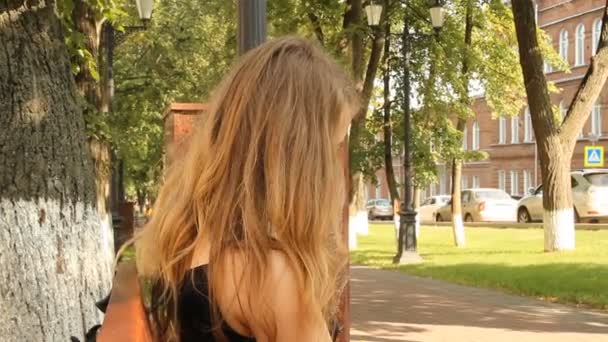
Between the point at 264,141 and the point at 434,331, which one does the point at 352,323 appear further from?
the point at 264,141

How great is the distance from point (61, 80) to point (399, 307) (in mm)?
8420

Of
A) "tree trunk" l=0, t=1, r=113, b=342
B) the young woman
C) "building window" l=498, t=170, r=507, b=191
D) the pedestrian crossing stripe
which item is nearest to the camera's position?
the young woman

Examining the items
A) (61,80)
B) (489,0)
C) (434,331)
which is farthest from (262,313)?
(489,0)

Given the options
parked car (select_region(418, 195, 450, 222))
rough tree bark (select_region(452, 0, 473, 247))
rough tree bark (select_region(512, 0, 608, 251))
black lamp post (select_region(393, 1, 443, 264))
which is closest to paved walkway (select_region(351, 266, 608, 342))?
rough tree bark (select_region(512, 0, 608, 251))

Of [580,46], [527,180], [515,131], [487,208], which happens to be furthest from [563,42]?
[487,208]

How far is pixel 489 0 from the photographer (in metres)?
23.3

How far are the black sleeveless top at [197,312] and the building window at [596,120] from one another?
162 ft

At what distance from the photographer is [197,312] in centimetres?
160

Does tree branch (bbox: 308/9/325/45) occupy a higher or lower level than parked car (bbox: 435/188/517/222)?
higher

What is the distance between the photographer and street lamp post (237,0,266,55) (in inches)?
197

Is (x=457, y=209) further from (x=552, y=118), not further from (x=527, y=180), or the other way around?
(x=527, y=180)

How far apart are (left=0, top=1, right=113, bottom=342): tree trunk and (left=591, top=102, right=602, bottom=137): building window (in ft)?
155

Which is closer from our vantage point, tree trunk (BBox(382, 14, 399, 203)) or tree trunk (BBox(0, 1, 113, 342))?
tree trunk (BBox(0, 1, 113, 342))

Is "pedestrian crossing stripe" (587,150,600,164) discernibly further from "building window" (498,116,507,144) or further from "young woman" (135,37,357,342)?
"building window" (498,116,507,144)
